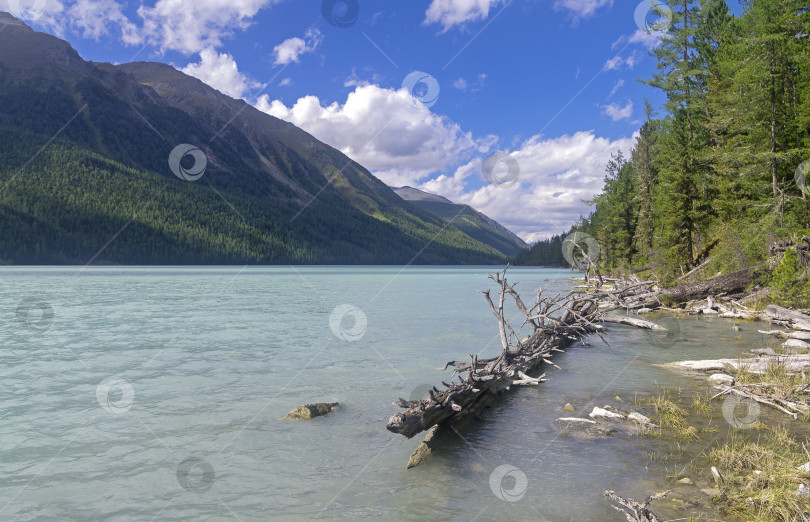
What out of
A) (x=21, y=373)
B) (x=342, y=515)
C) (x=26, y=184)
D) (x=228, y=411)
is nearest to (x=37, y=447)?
(x=228, y=411)

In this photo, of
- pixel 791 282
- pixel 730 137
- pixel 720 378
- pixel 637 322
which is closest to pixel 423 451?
pixel 720 378

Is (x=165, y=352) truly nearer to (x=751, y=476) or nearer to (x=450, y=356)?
(x=450, y=356)

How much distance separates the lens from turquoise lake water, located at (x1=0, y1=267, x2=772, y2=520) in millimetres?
6879

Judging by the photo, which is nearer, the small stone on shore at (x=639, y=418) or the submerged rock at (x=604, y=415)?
the small stone on shore at (x=639, y=418)

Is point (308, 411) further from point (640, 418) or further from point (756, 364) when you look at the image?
point (756, 364)

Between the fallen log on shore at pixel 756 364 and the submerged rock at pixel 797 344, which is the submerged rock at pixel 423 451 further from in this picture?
the submerged rock at pixel 797 344

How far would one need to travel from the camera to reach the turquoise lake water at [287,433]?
688 centimetres

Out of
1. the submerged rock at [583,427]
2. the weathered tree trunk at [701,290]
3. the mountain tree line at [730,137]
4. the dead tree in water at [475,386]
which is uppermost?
the mountain tree line at [730,137]

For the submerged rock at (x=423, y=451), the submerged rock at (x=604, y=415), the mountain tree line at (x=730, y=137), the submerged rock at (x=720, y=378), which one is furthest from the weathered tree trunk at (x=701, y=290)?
the submerged rock at (x=423, y=451)

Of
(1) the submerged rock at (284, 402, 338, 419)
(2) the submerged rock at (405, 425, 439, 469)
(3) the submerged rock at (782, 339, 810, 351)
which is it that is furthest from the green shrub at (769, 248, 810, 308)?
(1) the submerged rock at (284, 402, 338, 419)

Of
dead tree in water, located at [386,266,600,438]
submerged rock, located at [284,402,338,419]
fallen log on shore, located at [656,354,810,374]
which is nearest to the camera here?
dead tree in water, located at [386,266,600,438]

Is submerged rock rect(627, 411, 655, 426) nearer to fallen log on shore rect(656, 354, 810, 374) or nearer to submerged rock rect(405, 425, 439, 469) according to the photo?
submerged rock rect(405, 425, 439, 469)

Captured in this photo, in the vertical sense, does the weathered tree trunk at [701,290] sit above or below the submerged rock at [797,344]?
above

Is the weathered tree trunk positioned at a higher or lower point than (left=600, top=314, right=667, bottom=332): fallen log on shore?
Result: higher
